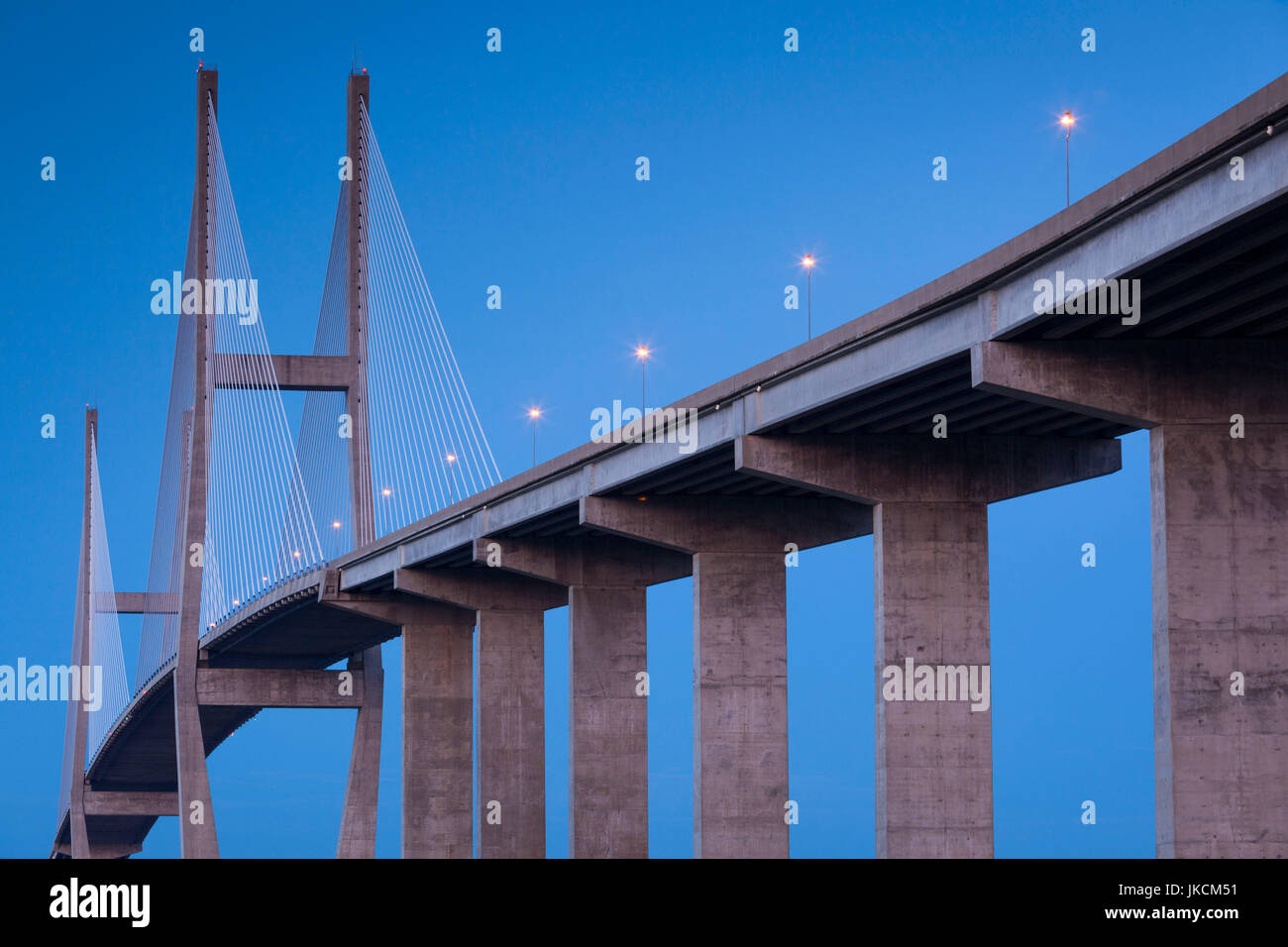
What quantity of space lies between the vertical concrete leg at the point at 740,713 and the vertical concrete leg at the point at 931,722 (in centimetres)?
765

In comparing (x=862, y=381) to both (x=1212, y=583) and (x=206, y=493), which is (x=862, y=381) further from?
(x=206, y=493)

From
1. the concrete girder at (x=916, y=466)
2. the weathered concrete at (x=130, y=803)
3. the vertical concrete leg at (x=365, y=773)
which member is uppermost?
the concrete girder at (x=916, y=466)

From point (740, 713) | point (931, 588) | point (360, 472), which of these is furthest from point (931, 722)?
point (360, 472)

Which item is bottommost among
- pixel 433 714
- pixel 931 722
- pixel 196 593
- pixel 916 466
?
pixel 433 714

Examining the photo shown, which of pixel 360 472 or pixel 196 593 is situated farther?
pixel 196 593

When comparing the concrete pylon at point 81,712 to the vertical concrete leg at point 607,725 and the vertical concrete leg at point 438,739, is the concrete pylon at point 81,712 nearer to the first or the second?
the vertical concrete leg at point 438,739

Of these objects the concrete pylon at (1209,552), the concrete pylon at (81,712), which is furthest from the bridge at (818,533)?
the concrete pylon at (81,712)

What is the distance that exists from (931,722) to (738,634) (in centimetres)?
901

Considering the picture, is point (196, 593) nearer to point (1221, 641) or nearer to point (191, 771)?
point (191, 771)

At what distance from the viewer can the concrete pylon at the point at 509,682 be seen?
5597 cm

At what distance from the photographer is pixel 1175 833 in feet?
82.1

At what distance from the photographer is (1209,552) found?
83.9 feet

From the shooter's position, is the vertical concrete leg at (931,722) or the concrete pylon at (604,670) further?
the concrete pylon at (604,670)
